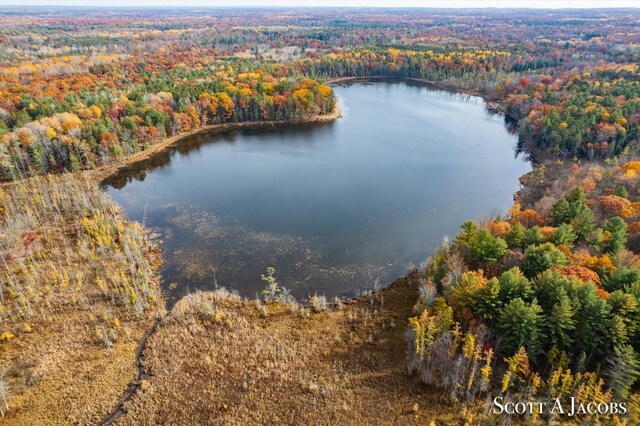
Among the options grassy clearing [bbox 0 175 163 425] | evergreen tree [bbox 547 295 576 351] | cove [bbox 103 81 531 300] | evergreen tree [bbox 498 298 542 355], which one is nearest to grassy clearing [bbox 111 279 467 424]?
grassy clearing [bbox 0 175 163 425]

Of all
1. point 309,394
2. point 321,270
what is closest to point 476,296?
point 309,394

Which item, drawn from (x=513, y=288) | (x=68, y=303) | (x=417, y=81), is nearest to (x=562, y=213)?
(x=513, y=288)

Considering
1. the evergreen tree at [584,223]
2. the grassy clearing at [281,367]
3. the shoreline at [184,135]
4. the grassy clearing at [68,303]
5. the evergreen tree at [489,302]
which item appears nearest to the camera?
the grassy clearing at [281,367]

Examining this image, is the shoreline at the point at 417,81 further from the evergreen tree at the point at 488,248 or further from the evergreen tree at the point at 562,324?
the evergreen tree at the point at 562,324

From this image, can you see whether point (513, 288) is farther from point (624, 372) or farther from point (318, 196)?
point (318, 196)

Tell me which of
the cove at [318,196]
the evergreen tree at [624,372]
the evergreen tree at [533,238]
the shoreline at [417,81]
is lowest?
the cove at [318,196]

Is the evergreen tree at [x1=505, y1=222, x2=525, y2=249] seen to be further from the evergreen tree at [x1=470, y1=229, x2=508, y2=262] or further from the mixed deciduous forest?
the evergreen tree at [x1=470, y1=229, x2=508, y2=262]

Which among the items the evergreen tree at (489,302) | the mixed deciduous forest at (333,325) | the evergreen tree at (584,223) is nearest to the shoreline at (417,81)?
the mixed deciduous forest at (333,325)

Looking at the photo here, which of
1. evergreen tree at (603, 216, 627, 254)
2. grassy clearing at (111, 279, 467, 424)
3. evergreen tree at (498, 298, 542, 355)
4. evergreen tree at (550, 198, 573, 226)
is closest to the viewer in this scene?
grassy clearing at (111, 279, 467, 424)
